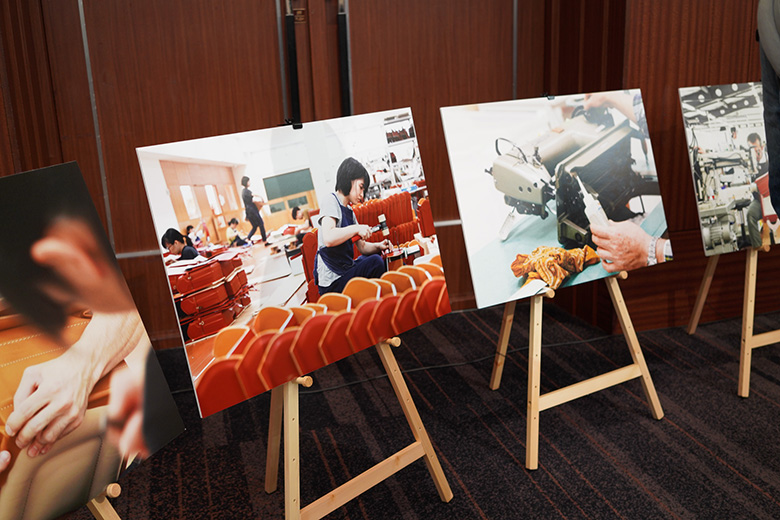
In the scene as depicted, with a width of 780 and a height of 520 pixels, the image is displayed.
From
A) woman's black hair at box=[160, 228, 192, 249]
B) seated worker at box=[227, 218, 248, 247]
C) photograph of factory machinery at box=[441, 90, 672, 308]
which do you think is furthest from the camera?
photograph of factory machinery at box=[441, 90, 672, 308]

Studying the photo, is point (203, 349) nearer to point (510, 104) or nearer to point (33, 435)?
point (33, 435)

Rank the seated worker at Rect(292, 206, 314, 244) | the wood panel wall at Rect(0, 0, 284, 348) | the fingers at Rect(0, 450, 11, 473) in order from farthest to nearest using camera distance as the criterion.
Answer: the wood panel wall at Rect(0, 0, 284, 348) < the seated worker at Rect(292, 206, 314, 244) < the fingers at Rect(0, 450, 11, 473)

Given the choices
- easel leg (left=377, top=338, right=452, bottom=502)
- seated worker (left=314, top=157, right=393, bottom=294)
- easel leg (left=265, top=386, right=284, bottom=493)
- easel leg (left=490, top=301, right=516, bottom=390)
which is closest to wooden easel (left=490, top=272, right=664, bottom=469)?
easel leg (left=490, top=301, right=516, bottom=390)

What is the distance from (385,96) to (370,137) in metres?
1.45

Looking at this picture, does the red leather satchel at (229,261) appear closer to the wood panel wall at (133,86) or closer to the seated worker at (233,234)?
the seated worker at (233,234)

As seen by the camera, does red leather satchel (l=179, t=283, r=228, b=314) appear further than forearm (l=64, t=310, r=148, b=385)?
Yes

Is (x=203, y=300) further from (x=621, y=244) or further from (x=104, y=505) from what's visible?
(x=621, y=244)

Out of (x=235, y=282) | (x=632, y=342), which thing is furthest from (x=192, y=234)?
(x=632, y=342)

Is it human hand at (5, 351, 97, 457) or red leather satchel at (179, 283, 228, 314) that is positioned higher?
red leather satchel at (179, 283, 228, 314)

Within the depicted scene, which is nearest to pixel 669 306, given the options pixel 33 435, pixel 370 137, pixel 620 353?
pixel 620 353

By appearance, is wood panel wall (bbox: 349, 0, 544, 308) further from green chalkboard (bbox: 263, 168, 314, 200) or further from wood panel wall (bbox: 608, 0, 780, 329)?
green chalkboard (bbox: 263, 168, 314, 200)

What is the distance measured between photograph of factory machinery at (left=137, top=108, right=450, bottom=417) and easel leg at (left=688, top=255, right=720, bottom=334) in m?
1.53

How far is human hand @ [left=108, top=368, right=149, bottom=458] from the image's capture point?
47.7 inches

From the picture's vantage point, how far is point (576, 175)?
6.95 ft
